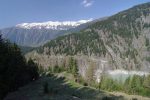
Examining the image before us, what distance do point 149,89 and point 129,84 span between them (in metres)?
13.8

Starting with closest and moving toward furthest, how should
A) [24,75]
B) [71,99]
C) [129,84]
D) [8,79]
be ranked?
[8,79] → [71,99] → [24,75] → [129,84]

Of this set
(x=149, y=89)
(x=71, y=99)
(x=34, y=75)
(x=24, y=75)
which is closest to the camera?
(x=71, y=99)

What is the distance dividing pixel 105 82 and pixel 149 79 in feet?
73.6

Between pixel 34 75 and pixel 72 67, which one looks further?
pixel 72 67

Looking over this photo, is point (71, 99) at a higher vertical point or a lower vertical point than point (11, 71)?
lower

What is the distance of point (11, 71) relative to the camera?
195 feet

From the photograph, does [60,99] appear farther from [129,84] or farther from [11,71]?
[129,84]

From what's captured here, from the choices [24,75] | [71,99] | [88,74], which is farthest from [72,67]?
[71,99]

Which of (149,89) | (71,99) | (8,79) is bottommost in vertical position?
(149,89)

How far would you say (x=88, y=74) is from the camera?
553 feet

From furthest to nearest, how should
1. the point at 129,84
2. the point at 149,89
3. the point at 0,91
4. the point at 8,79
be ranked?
the point at 129,84
the point at 149,89
the point at 8,79
the point at 0,91

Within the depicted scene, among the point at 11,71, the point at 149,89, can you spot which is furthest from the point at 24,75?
the point at 149,89

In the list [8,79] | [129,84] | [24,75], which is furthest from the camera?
[129,84]

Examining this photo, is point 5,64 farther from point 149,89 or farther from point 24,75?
point 149,89
